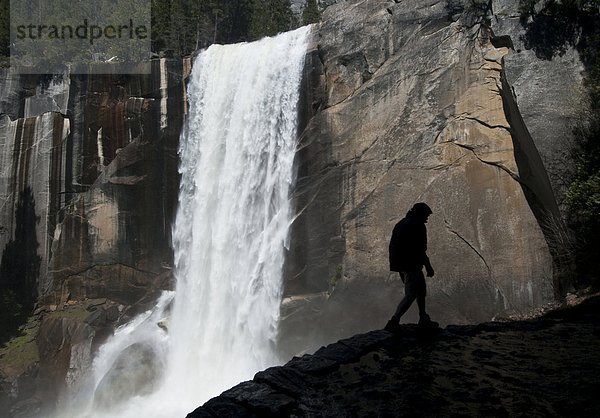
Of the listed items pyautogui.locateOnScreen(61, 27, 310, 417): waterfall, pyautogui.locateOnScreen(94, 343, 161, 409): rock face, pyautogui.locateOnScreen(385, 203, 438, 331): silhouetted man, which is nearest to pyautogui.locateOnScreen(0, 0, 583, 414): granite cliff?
pyautogui.locateOnScreen(61, 27, 310, 417): waterfall

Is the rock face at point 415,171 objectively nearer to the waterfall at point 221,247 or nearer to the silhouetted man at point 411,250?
the waterfall at point 221,247

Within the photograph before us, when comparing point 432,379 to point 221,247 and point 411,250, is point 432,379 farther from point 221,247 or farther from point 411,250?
point 221,247

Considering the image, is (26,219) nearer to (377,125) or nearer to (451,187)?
(377,125)

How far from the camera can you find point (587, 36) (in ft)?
43.2

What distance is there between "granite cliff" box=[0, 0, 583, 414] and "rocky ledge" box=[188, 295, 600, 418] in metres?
6.73

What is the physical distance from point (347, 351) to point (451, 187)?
9.92 metres

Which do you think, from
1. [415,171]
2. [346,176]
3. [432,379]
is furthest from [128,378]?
[432,379]

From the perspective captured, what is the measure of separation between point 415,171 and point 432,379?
1103cm

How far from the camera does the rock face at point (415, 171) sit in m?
14.2

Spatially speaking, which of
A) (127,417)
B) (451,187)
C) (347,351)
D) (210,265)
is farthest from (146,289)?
(347,351)

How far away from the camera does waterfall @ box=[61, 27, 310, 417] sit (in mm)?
17344

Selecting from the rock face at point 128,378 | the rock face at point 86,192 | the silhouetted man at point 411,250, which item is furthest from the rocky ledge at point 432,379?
the rock face at point 86,192

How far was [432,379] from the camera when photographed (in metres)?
5.72

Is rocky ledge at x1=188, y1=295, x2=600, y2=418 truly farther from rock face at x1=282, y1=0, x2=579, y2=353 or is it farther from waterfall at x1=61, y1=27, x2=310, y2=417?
waterfall at x1=61, y1=27, x2=310, y2=417
